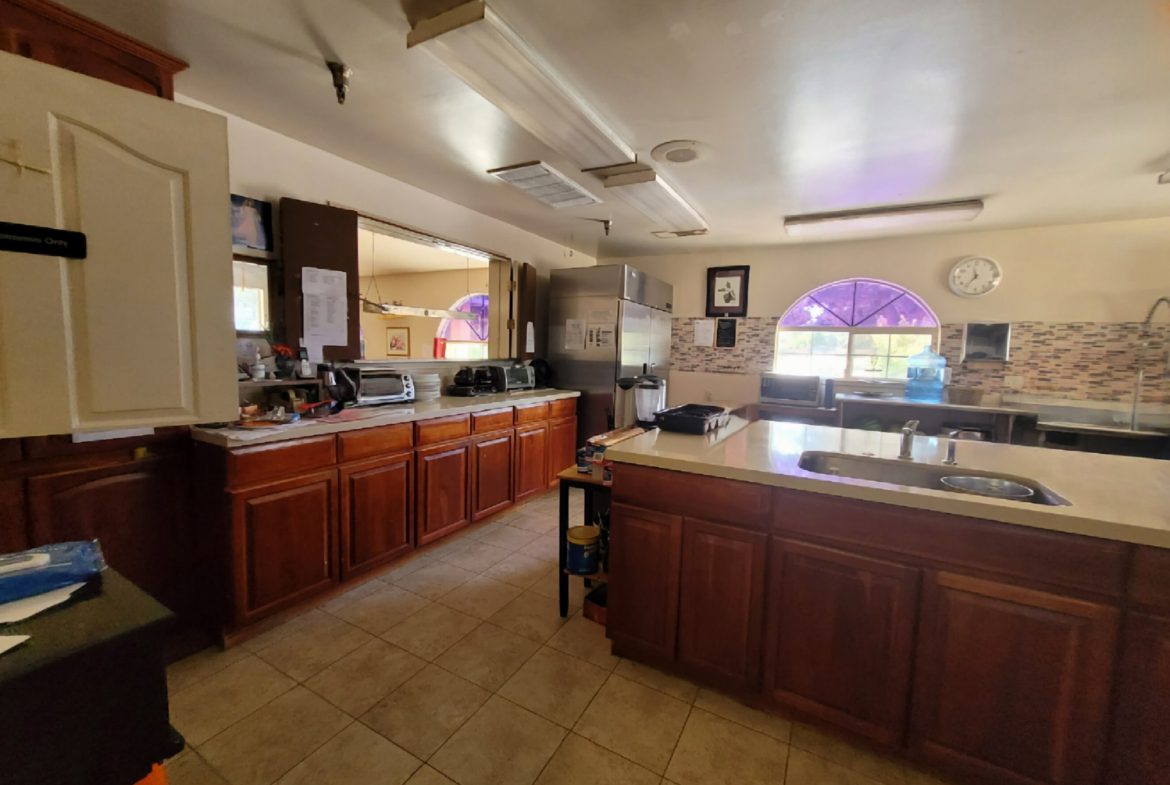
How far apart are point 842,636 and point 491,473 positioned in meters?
2.26

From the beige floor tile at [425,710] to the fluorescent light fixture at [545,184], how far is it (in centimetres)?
255

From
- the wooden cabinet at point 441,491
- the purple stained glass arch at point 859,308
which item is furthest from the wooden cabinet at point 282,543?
the purple stained glass arch at point 859,308

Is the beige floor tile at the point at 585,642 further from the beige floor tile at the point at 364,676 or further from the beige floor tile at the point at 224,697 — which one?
the beige floor tile at the point at 224,697

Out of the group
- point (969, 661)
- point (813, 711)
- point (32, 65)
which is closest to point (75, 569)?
point (32, 65)

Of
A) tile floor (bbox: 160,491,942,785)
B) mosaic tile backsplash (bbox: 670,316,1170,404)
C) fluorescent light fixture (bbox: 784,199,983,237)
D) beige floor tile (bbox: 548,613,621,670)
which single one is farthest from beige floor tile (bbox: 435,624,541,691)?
mosaic tile backsplash (bbox: 670,316,1170,404)

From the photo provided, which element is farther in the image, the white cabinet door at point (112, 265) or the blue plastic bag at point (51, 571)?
the white cabinet door at point (112, 265)

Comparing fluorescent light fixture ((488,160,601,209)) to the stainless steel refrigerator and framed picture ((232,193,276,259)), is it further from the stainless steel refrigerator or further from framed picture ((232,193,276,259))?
framed picture ((232,193,276,259))

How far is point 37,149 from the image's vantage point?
1225mm

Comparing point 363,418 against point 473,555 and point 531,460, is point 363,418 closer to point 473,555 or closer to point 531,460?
point 473,555

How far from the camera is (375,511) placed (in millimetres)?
2359

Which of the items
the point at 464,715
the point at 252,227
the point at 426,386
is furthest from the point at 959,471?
the point at 252,227

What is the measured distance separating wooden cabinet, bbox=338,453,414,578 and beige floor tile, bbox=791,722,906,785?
2035mm

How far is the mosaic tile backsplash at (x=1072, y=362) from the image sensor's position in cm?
332

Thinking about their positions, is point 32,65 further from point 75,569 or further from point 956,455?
point 956,455
